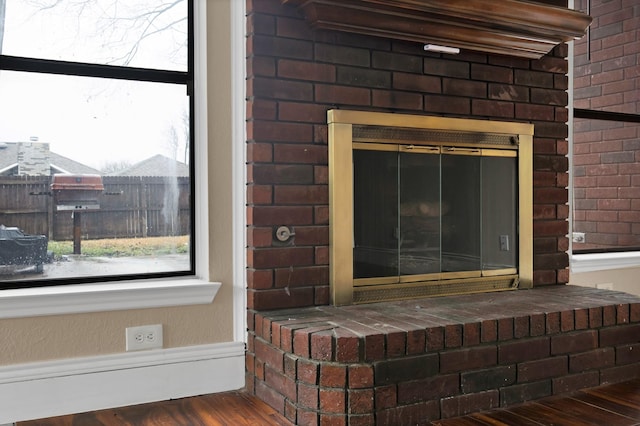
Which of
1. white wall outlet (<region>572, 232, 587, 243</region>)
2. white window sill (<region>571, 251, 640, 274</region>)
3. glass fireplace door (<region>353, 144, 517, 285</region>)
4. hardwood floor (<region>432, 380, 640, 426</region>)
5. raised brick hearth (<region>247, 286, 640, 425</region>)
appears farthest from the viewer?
white wall outlet (<region>572, 232, 587, 243</region>)

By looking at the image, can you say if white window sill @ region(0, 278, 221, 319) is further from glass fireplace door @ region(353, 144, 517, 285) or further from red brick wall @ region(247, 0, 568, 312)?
glass fireplace door @ region(353, 144, 517, 285)

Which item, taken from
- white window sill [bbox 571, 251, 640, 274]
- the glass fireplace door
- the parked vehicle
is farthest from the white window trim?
white window sill [bbox 571, 251, 640, 274]

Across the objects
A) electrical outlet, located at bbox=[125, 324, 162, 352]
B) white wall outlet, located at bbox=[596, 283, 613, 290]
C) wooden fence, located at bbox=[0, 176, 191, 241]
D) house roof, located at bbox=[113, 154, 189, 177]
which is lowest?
electrical outlet, located at bbox=[125, 324, 162, 352]

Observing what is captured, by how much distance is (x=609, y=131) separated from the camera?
11.8 ft

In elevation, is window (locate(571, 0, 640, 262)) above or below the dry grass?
above

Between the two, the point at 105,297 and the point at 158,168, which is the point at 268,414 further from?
the point at 158,168

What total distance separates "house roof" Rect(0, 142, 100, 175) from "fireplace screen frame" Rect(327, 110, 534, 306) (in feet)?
3.12

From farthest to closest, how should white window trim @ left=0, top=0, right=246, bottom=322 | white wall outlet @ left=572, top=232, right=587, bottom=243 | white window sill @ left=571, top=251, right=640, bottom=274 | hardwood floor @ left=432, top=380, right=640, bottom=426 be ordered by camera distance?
white wall outlet @ left=572, top=232, right=587, bottom=243, white window sill @ left=571, top=251, right=640, bottom=274, white window trim @ left=0, top=0, right=246, bottom=322, hardwood floor @ left=432, top=380, right=640, bottom=426

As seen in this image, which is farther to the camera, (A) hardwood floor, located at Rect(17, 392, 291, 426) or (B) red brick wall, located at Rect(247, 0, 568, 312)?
(B) red brick wall, located at Rect(247, 0, 568, 312)

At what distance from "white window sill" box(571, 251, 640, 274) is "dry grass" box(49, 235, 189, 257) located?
2093 mm

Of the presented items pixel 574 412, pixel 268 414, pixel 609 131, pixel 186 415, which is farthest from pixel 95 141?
pixel 609 131

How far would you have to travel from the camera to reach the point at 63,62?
7.45 feet

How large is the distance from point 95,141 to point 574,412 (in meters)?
2.02

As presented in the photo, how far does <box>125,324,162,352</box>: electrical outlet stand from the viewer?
7.65 ft
